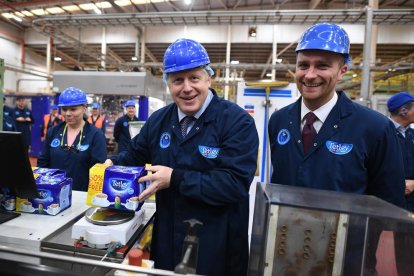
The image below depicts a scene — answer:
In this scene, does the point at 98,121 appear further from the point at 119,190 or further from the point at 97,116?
the point at 119,190

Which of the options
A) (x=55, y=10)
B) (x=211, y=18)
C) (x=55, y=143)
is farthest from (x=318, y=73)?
(x=55, y=10)

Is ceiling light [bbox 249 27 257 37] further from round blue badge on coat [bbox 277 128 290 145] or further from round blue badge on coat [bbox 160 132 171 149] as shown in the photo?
round blue badge on coat [bbox 160 132 171 149]

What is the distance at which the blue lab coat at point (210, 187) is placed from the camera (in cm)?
107

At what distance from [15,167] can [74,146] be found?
1106 millimetres

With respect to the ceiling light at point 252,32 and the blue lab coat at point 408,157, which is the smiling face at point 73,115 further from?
the ceiling light at point 252,32

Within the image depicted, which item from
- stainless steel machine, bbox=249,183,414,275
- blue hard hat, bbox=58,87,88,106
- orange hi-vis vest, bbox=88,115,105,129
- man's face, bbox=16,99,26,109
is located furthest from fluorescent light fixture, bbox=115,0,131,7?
stainless steel machine, bbox=249,183,414,275

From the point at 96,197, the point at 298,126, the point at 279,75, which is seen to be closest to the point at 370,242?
the point at 298,126

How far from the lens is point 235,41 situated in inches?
334

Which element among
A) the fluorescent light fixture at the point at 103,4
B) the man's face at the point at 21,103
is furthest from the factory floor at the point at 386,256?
the man's face at the point at 21,103

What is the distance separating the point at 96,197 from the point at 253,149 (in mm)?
677

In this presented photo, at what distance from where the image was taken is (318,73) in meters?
1.22

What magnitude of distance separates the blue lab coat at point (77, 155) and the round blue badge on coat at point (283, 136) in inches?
57.4

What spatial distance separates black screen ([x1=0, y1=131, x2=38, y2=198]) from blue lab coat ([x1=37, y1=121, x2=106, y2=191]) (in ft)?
3.22

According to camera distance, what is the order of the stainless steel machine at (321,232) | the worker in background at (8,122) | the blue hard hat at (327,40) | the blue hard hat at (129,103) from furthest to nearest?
the worker in background at (8,122) → the blue hard hat at (129,103) → the blue hard hat at (327,40) → the stainless steel machine at (321,232)
